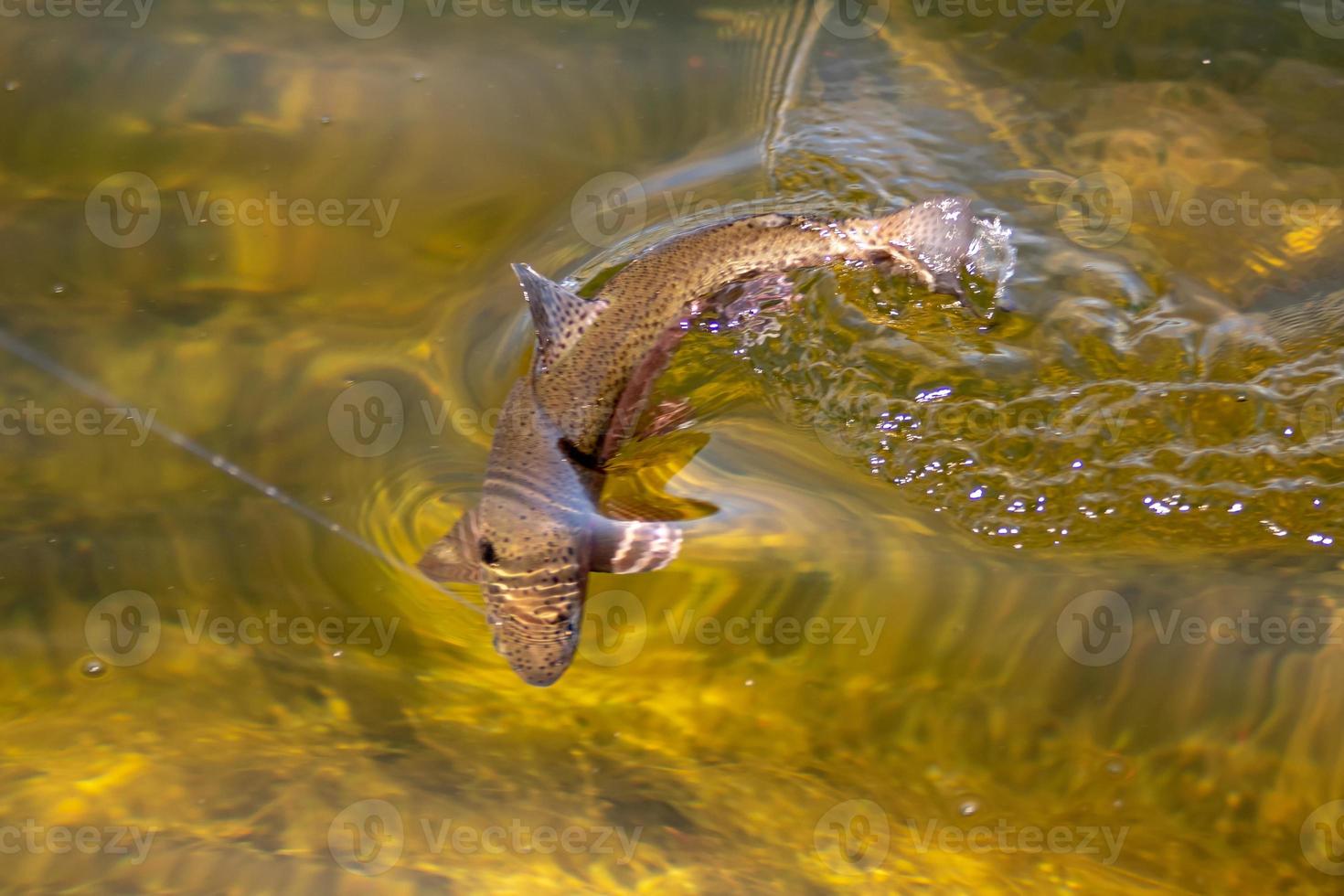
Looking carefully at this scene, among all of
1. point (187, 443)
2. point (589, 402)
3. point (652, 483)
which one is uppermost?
point (589, 402)

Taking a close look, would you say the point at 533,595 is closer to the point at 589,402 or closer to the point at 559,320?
the point at 589,402

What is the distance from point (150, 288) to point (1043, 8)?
4.69 metres

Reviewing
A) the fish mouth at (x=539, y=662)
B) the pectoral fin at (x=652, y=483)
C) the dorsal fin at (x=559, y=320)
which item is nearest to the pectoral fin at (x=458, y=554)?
the fish mouth at (x=539, y=662)

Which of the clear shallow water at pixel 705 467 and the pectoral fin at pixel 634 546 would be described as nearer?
the clear shallow water at pixel 705 467

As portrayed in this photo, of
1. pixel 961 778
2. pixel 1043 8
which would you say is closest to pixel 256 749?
pixel 961 778

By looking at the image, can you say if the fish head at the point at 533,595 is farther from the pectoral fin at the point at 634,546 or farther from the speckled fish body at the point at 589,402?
the pectoral fin at the point at 634,546

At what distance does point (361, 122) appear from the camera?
4926 millimetres

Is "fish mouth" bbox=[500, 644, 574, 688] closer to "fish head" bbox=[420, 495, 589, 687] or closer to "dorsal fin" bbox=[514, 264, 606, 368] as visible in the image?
"fish head" bbox=[420, 495, 589, 687]

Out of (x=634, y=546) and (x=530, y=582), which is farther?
(x=634, y=546)

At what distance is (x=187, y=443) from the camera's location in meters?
4.43

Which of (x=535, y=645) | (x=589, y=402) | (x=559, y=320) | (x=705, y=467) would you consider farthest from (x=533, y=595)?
(x=559, y=320)

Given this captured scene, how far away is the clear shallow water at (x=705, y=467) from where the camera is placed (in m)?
3.64

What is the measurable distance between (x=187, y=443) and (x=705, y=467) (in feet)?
7.52

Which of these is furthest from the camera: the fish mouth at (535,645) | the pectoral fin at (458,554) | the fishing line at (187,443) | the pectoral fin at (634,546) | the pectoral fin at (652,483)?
the fishing line at (187,443)
